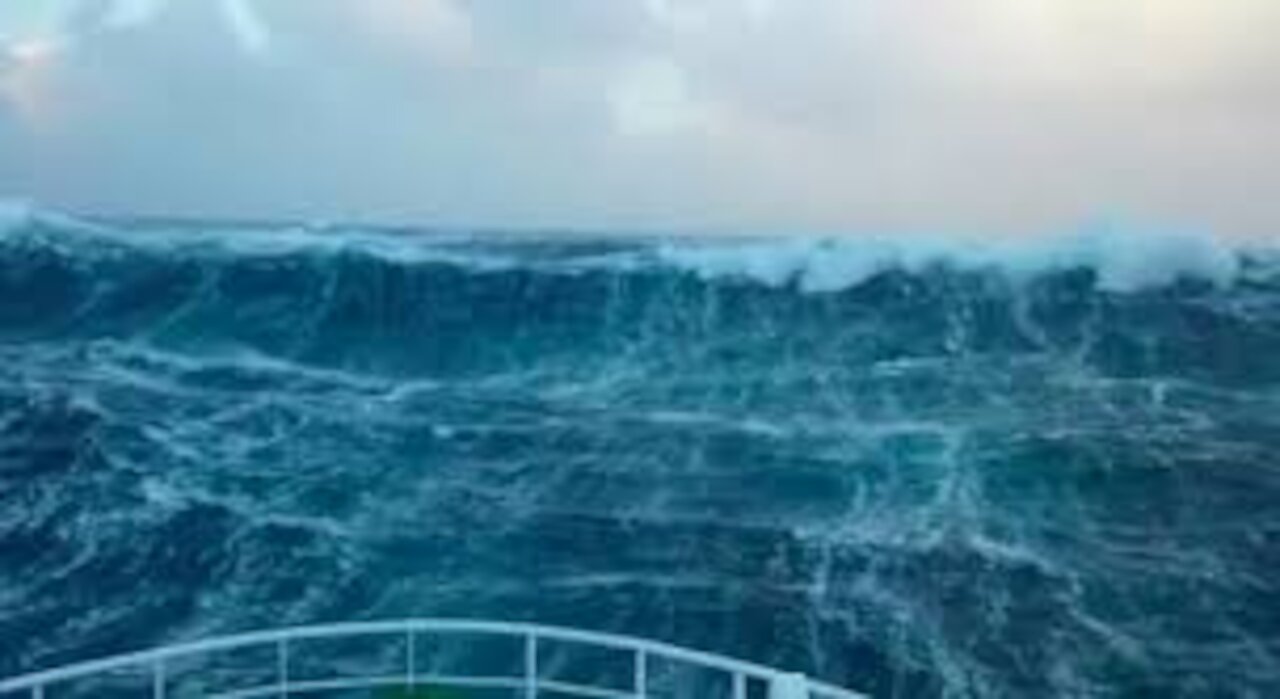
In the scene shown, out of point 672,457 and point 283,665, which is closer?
point 283,665

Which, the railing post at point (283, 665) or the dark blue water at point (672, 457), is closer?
the railing post at point (283, 665)

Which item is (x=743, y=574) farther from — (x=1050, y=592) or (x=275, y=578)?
(x=275, y=578)

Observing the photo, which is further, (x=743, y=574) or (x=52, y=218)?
(x=52, y=218)

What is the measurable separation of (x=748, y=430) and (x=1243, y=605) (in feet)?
27.1

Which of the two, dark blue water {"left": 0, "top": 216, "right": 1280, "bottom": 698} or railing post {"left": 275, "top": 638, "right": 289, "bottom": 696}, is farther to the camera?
dark blue water {"left": 0, "top": 216, "right": 1280, "bottom": 698}

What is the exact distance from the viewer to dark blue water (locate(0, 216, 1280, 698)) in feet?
49.4

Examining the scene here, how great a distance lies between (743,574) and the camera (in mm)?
15977

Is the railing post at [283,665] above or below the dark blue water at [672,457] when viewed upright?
above

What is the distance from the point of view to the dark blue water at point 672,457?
49.4 ft

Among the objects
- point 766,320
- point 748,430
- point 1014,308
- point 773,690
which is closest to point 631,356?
point 766,320

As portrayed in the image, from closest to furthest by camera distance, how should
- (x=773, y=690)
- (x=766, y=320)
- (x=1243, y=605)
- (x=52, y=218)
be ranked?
(x=773, y=690) < (x=1243, y=605) < (x=766, y=320) < (x=52, y=218)

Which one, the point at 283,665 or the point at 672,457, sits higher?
the point at 283,665

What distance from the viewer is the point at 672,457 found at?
2091 centimetres

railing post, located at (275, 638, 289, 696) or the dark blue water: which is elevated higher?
railing post, located at (275, 638, 289, 696)
